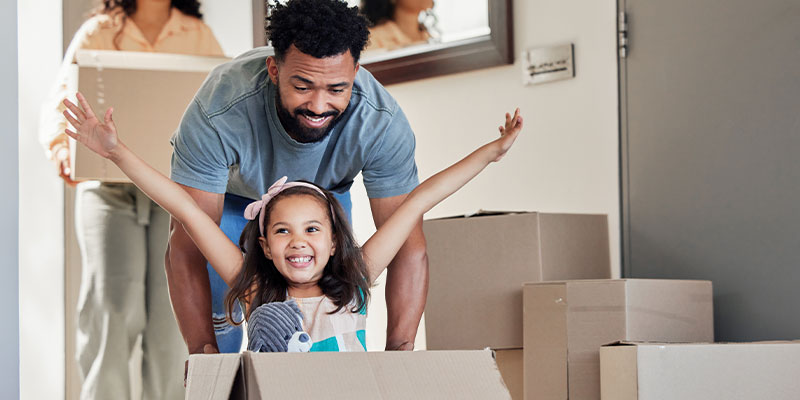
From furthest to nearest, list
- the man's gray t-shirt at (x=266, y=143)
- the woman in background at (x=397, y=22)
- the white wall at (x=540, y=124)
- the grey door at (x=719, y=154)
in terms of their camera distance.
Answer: the woman in background at (x=397, y=22) → the white wall at (x=540, y=124) → the grey door at (x=719, y=154) → the man's gray t-shirt at (x=266, y=143)

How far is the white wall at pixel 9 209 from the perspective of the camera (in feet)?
3.61

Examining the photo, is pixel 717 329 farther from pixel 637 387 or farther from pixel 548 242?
pixel 637 387

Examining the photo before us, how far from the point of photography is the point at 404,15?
245cm

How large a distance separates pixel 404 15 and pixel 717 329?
1172 millimetres

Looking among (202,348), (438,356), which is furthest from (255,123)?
(438,356)

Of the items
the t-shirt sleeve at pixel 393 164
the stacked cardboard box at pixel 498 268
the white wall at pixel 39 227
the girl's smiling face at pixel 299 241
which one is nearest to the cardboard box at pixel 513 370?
the stacked cardboard box at pixel 498 268

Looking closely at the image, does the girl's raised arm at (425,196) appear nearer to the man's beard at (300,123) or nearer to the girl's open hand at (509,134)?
the girl's open hand at (509,134)

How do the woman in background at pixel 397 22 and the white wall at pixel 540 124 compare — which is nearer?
the white wall at pixel 540 124

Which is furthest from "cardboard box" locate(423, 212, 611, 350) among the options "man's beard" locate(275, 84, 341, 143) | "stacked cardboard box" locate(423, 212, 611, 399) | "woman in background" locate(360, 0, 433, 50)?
"woman in background" locate(360, 0, 433, 50)

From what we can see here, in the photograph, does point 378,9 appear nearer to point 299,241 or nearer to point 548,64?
point 548,64

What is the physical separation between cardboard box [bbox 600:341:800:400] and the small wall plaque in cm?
90

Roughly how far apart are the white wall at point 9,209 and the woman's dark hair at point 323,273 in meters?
0.36

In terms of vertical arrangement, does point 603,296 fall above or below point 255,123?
below

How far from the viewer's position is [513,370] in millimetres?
1854
